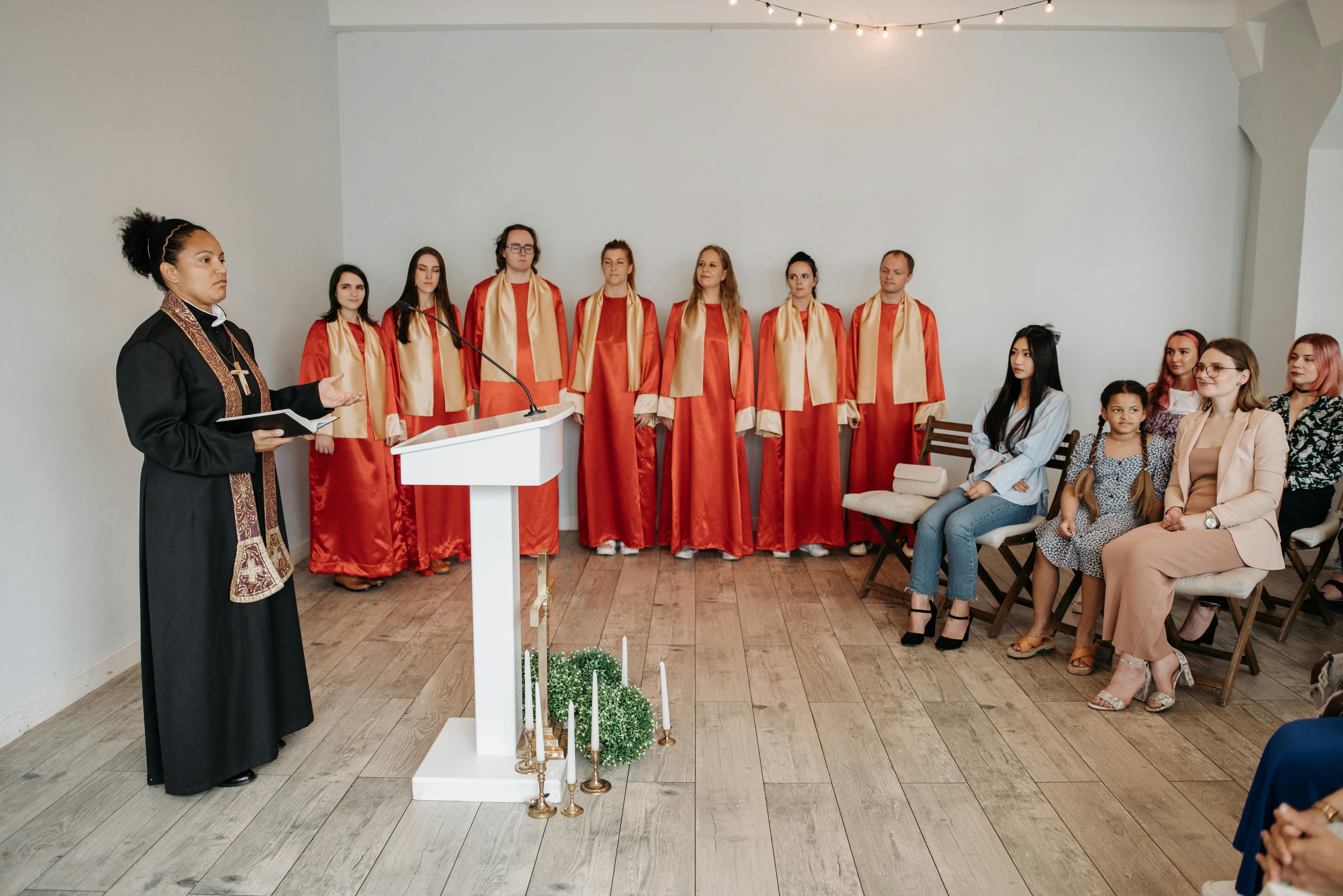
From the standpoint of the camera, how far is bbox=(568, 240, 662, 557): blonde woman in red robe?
16.0 ft

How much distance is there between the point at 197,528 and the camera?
2281 millimetres

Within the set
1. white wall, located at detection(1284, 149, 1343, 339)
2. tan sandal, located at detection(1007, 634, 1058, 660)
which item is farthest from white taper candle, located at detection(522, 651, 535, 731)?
white wall, located at detection(1284, 149, 1343, 339)

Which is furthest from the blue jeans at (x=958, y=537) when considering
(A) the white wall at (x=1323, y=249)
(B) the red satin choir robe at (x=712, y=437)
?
(A) the white wall at (x=1323, y=249)

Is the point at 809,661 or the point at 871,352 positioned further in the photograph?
the point at 871,352

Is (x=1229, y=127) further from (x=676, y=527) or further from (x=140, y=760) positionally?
(x=140, y=760)

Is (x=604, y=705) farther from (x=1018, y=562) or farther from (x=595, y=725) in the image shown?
(x=1018, y=562)

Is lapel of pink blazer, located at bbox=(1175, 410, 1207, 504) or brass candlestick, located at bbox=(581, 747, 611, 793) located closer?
brass candlestick, located at bbox=(581, 747, 611, 793)

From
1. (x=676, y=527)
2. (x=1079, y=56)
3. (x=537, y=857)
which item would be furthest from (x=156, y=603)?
(x=1079, y=56)

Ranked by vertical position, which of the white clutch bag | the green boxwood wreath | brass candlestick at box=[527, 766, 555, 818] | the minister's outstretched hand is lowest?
brass candlestick at box=[527, 766, 555, 818]

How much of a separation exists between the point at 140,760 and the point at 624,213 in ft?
12.7

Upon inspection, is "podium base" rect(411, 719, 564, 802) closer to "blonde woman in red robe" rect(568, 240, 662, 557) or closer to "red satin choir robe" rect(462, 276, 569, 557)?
"red satin choir robe" rect(462, 276, 569, 557)

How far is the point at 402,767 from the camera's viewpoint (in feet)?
8.23

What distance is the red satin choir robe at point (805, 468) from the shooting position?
16.1ft

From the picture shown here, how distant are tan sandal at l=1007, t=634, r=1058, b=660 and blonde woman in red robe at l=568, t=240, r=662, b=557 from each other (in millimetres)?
2253
